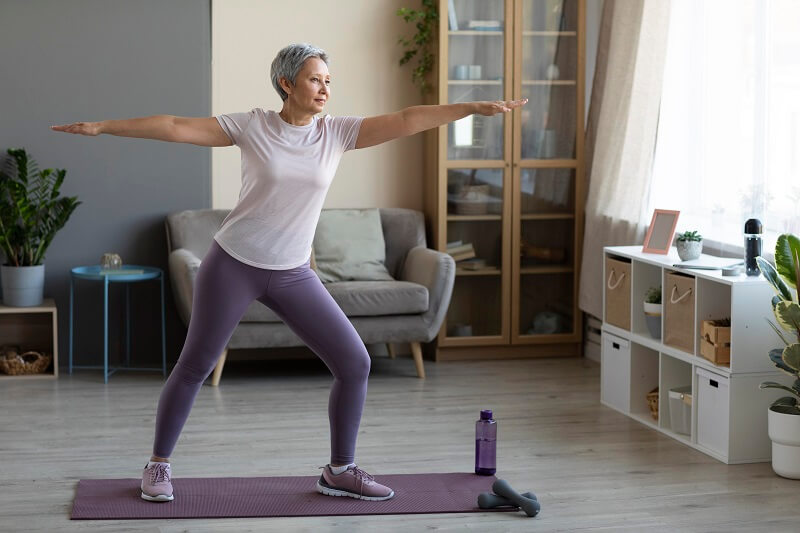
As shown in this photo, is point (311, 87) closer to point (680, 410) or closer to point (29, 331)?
point (680, 410)

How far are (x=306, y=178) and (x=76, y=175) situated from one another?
2.72m

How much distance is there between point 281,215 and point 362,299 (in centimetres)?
201

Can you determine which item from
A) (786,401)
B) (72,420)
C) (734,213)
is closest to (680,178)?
(734,213)

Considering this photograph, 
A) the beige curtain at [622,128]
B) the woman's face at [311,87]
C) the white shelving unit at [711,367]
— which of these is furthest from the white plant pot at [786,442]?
the woman's face at [311,87]

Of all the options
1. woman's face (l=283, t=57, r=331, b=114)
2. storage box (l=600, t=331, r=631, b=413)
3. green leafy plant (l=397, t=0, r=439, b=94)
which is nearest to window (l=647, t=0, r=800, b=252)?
storage box (l=600, t=331, r=631, b=413)

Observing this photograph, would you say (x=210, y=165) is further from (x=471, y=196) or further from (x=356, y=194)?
(x=471, y=196)

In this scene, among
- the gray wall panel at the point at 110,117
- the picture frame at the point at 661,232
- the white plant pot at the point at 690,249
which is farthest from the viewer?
the gray wall panel at the point at 110,117

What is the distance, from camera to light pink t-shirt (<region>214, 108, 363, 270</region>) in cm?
314

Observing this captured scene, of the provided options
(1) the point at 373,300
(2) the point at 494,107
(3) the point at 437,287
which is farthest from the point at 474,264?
(2) the point at 494,107

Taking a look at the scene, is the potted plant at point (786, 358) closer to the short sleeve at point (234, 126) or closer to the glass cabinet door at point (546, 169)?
the short sleeve at point (234, 126)

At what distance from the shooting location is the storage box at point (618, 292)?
15.2ft

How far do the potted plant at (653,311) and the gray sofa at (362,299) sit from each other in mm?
1101

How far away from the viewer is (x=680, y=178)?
5074mm

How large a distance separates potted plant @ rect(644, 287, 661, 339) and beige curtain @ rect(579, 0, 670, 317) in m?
0.74
